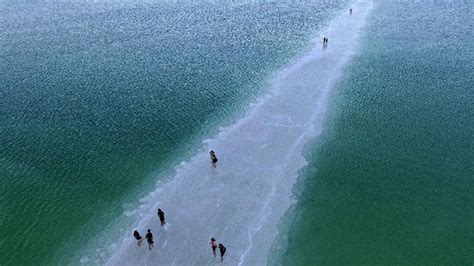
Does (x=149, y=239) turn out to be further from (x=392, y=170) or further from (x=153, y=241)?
(x=392, y=170)

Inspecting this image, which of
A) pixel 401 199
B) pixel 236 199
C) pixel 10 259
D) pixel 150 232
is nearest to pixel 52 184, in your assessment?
pixel 10 259

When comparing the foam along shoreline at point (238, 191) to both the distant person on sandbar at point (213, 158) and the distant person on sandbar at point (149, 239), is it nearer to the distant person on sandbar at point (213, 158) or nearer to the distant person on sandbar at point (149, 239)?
the distant person on sandbar at point (149, 239)

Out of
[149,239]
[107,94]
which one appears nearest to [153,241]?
[149,239]

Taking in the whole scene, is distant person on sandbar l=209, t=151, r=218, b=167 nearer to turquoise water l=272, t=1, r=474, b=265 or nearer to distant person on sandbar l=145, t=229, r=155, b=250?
turquoise water l=272, t=1, r=474, b=265

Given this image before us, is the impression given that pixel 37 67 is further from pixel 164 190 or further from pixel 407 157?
pixel 407 157

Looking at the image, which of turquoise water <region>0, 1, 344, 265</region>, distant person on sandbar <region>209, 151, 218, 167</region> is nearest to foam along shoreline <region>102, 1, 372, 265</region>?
distant person on sandbar <region>209, 151, 218, 167</region>
